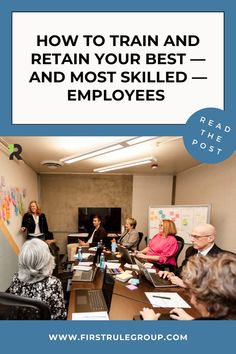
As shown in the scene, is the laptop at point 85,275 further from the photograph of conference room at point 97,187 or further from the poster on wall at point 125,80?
the poster on wall at point 125,80

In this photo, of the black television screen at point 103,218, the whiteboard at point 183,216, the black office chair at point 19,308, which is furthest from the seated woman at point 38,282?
the black television screen at point 103,218

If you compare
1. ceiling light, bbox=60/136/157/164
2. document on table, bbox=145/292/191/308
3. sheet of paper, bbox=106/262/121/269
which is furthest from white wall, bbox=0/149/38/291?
document on table, bbox=145/292/191/308

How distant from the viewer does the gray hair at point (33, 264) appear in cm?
132

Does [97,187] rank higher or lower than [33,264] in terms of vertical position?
higher

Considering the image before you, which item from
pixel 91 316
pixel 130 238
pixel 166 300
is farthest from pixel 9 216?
pixel 166 300

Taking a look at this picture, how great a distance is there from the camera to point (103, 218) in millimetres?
5406

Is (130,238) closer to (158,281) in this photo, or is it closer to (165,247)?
A: (165,247)

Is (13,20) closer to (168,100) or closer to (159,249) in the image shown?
(168,100)

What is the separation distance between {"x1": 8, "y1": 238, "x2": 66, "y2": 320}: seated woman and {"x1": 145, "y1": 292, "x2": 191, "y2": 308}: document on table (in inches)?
23.5

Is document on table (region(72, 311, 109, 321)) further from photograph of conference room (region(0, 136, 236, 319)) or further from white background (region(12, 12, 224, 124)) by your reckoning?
white background (region(12, 12, 224, 124))

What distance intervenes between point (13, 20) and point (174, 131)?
0.74 metres

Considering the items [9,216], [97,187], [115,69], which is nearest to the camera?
[115,69]

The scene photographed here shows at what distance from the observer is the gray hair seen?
132cm

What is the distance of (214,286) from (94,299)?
36.2 inches
